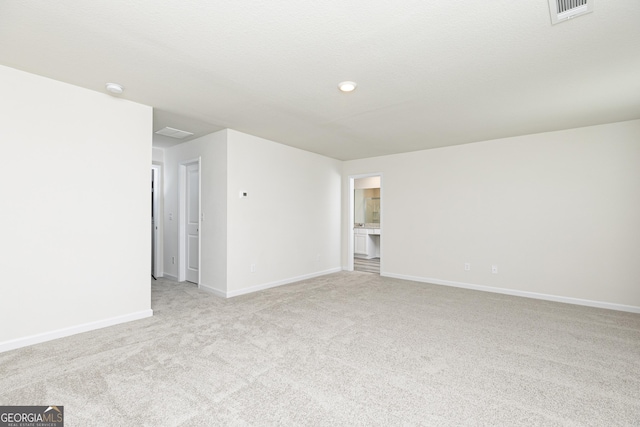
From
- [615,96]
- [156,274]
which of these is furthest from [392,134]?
[156,274]

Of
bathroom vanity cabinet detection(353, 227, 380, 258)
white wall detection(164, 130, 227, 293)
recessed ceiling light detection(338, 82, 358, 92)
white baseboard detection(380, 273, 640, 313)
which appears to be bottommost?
white baseboard detection(380, 273, 640, 313)

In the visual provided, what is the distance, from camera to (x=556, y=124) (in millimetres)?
3963

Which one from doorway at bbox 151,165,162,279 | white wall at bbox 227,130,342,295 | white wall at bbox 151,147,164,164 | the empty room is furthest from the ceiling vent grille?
doorway at bbox 151,165,162,279

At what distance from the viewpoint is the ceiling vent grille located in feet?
5.63

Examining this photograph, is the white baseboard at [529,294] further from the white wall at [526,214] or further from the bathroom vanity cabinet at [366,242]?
the bathroom vanity cabinet at [366,242]

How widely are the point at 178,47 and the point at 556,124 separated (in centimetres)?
456

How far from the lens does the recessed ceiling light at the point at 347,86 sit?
2728mm

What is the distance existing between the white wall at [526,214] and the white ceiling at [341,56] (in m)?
0.69

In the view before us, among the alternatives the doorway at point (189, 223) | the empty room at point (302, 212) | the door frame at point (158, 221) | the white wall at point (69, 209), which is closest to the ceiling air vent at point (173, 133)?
the empty room at point (302, 212)

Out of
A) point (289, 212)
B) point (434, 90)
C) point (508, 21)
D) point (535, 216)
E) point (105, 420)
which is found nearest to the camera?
point (105, 420)

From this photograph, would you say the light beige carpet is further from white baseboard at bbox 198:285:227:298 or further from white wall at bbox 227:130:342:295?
white wall at bbox 227:130:342:295

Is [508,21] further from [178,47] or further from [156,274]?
[156,274]

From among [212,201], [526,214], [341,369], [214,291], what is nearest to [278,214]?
[212,201]

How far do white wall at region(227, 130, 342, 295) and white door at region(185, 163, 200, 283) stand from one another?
975 millimetres
